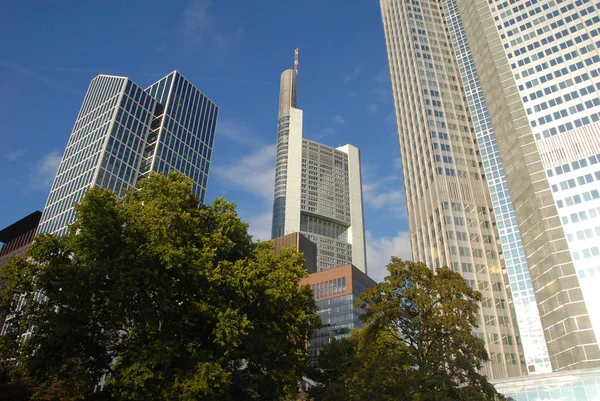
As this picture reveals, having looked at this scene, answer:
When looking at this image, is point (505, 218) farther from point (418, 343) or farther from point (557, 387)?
point (418, 343)

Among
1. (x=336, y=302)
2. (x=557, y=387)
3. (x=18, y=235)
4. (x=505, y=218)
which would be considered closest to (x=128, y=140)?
(x=18, y=235)

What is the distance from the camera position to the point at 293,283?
87.5ft

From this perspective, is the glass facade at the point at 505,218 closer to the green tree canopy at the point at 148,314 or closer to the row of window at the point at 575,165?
the row of window at the point at 575,165

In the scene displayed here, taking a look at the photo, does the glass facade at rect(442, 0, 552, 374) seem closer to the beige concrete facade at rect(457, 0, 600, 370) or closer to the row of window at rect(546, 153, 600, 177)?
the beige concrete facade at rect(457, 0, 600, 370)

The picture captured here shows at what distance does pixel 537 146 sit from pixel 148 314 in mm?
68335

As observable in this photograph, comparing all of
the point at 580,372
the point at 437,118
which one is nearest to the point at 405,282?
the point at 580,372

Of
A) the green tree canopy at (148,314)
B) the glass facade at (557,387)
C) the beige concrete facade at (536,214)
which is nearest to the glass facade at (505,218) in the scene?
the beige concrete facade at (536,214)

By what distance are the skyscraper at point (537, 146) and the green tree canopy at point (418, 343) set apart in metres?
44.9

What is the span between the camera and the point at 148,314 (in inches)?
915

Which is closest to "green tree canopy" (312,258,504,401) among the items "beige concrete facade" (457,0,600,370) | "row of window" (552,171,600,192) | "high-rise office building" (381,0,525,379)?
"beige concrete facade" (457,0,600,370)

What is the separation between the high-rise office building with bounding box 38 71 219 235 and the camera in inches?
4218

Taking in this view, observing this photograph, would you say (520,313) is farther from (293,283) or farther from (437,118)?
(293,283)

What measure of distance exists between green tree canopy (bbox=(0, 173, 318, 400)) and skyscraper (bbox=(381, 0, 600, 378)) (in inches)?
2010

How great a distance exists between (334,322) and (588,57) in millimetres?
76481
